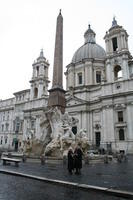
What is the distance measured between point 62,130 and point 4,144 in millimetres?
38889

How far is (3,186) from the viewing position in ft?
19.4

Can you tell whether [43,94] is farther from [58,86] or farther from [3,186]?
[3,186]

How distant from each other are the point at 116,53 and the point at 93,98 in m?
10.1

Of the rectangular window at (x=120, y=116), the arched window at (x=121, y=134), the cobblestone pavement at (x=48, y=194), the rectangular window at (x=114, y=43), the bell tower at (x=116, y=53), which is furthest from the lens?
the rectangular window at (x=114, y=43)

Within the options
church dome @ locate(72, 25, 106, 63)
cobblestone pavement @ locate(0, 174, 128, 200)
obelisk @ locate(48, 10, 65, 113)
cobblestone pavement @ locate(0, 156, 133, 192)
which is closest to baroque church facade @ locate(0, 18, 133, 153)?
church dome @ locate(72, 25, 106, 63)

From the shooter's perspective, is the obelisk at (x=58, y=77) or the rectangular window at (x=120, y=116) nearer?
the obelisk at (x=58, y=77)

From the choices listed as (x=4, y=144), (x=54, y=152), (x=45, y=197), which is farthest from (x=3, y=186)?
(x=4, y=144)

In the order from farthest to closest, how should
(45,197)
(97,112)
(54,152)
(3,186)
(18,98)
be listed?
(18,98) < (97,112) < (54,152) < (3,186) < (45,197)

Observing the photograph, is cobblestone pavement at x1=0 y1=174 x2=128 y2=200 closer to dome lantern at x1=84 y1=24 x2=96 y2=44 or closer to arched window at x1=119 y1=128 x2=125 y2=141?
arched window at x1=119 y1=128 x2=125 y2=141

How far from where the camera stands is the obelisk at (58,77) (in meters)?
17.4

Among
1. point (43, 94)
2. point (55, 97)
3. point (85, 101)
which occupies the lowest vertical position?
point (55, 97)

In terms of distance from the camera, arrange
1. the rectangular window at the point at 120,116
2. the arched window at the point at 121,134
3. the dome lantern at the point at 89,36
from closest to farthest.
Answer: the arched window at the point at 121,134
the rectangular window at the point at 120,116
the dome lantern at the point at 89,36

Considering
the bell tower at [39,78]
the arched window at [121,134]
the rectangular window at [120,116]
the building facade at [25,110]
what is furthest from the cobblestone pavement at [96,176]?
A: the bell tower at [39,78]

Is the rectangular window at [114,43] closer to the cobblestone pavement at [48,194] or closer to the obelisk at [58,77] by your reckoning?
the obelisk at [58,77]
